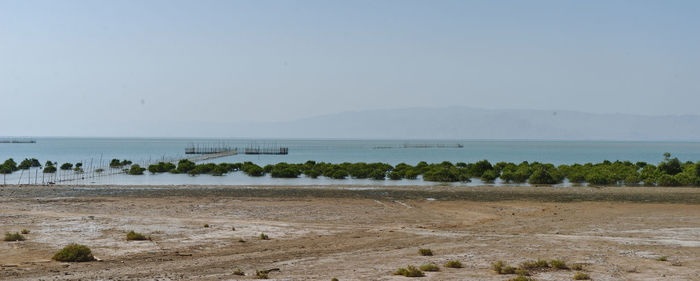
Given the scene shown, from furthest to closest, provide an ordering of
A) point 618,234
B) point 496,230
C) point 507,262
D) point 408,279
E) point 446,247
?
1. point 496,230
2. point 618,234
3. point 446,247
4. point 507,262
5. point 408,279

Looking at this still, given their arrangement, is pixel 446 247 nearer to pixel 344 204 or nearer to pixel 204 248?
pixel 204 248

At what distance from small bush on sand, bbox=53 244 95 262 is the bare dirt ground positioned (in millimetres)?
256

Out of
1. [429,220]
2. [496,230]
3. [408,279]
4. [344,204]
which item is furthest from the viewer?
[344,204]

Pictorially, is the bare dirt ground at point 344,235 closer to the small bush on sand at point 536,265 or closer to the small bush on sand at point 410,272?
the small bush on sand at point 410,272

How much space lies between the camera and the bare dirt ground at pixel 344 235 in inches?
504

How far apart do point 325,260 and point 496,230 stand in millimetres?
7609

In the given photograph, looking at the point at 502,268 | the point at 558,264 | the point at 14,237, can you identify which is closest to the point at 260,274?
the point at 502,268

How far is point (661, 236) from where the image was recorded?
1772 centimetres

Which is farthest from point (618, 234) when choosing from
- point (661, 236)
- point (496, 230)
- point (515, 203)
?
point (515, 203)

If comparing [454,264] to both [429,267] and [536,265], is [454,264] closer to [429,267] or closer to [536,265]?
[429,267]

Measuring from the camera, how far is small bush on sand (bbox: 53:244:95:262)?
1370cm

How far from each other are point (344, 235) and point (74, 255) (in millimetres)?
7622

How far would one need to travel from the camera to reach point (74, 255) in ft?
44.9

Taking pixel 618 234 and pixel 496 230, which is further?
pixel 496 230
